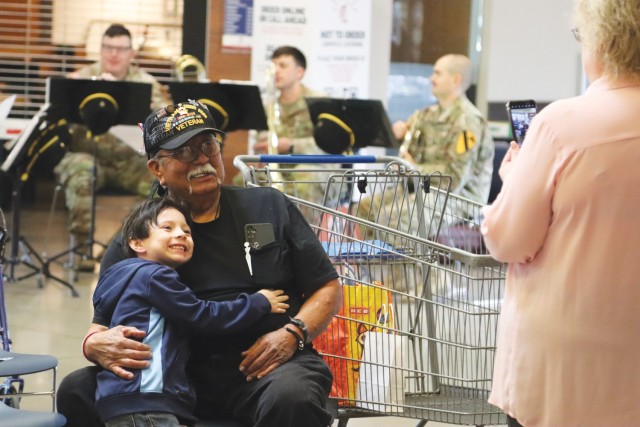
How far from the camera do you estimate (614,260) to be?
2166 mm

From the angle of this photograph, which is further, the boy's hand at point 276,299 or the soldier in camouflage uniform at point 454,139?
the soldier in camouflage uniform at point 454,139

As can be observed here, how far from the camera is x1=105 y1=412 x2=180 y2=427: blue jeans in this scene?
262 centimetres

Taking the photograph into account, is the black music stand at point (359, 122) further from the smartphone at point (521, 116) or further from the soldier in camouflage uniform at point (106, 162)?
the smartphone at point (521, 116)

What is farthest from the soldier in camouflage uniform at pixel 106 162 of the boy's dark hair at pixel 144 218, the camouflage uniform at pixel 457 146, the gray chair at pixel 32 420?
the gray chair at pixel 32 420

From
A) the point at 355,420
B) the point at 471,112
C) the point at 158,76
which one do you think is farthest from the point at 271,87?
the point at 355,420

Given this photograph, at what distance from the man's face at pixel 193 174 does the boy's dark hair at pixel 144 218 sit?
0.05m

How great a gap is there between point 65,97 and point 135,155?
1206 mm

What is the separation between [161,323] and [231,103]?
508 centimetres

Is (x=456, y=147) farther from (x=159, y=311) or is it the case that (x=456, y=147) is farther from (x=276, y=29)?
(x=159, y=311)

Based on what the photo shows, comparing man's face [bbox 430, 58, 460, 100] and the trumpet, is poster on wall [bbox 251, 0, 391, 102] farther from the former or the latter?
the trumpet

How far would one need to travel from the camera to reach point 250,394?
2758 mm

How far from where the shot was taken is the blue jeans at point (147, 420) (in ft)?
8.58

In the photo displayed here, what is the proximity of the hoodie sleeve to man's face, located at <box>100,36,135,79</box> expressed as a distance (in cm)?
663

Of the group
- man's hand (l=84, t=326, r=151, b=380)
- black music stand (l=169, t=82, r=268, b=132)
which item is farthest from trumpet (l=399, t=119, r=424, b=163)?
man's hand (l=84, t=326, r=151, b=380)
